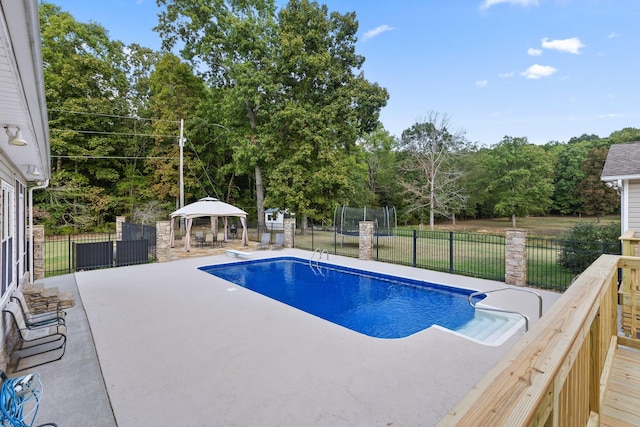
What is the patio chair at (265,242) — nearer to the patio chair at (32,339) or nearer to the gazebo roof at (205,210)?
the gazebo roof at (205,210)

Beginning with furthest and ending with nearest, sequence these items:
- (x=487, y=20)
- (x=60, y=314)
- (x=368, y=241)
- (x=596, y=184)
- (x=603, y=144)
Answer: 1. (x=603, y=144)
2. (x=596, y=184)
3. (x=487, y=20)
4. (x=368, y=241)
5. (x=60, y=314)

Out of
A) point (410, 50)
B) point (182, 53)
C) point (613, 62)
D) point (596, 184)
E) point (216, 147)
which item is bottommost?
point (596, 184)

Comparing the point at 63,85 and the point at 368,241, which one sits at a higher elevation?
the point at 63,85

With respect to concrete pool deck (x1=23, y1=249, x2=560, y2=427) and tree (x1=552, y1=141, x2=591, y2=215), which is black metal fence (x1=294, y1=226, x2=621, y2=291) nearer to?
concrete pool deck (x1=23, y1=249, x2=560, y2=427)

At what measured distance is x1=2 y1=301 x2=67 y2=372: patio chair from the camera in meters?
4.31

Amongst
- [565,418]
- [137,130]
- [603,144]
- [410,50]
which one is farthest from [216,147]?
[603,144]

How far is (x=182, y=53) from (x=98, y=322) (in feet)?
65.6

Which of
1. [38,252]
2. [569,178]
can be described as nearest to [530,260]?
[38,252]

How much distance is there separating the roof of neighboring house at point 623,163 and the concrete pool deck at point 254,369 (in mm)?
3453

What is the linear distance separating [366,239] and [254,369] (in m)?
8.32

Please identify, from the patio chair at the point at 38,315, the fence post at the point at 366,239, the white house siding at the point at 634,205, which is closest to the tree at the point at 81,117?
the patio chair at the point at 38,315

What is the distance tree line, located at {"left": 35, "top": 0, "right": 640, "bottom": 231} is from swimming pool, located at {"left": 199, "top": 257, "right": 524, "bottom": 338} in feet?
24.4

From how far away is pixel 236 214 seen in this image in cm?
1502

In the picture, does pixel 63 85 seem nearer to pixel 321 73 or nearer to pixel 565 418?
pixel 321 73
